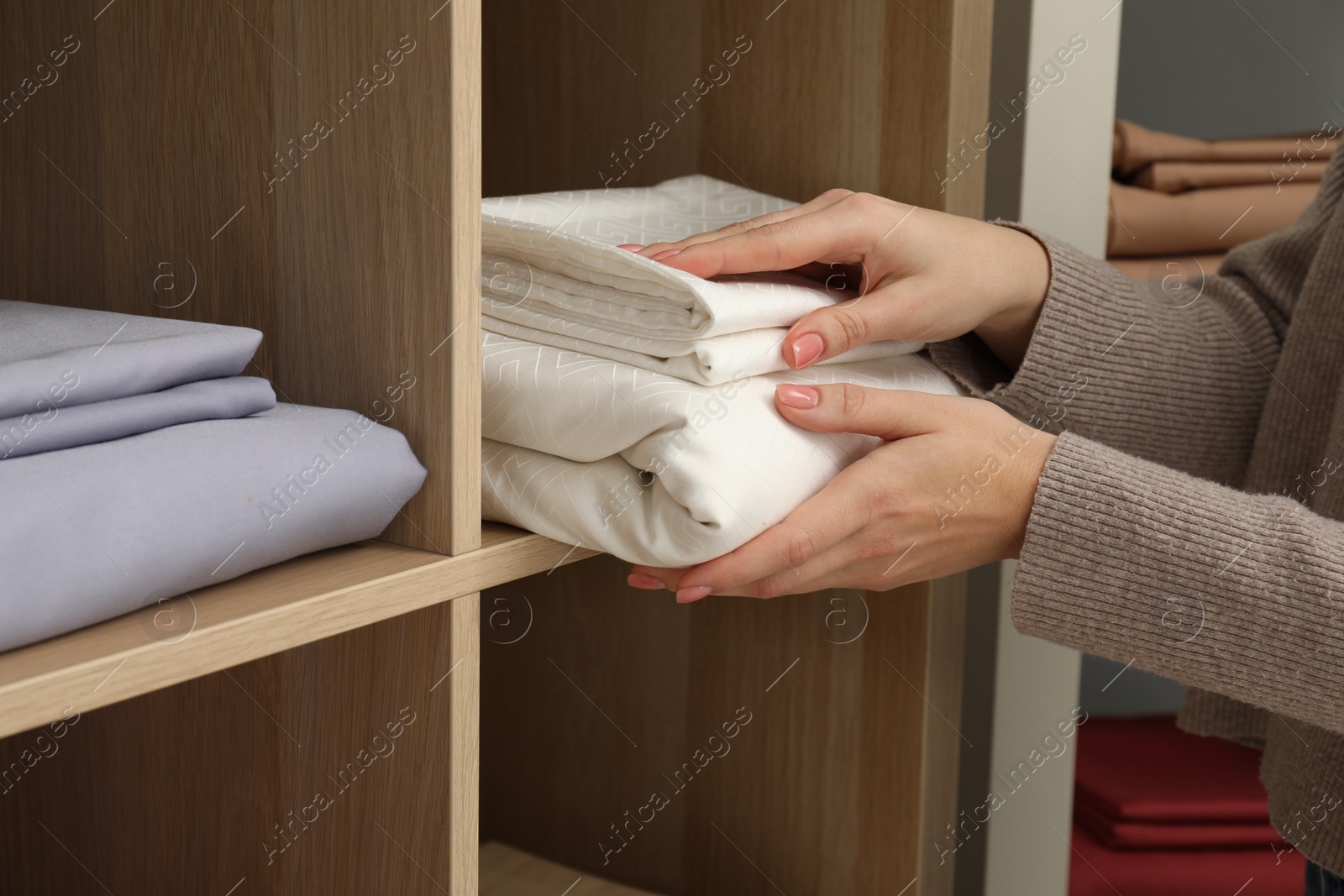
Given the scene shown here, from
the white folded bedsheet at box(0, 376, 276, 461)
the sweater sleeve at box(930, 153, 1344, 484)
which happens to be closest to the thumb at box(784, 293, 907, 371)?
the sweater sleeve at box(930, 153, 1344, 484)

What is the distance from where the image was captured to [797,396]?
46 centimetres

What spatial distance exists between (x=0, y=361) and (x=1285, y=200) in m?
0.93

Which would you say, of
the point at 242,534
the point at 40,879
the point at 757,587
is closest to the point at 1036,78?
the point at 757,587

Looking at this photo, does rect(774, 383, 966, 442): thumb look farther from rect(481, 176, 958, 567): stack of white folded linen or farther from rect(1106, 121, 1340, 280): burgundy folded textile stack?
rect(1106, 121, 1340, 280): burgundy folded textile stack

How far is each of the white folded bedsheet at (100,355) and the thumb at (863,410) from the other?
0.22 m

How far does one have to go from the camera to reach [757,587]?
1.55 feet

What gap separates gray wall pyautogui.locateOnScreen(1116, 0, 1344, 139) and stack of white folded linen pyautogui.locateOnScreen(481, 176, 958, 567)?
66cm

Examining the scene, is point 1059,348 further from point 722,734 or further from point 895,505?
point 722,734

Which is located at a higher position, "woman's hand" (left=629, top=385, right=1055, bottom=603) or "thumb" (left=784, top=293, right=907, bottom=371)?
"thumb" (left=784, top=293, right=907, bottom=371)

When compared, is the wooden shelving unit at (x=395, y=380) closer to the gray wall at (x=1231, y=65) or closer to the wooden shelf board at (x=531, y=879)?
the wooden shelf board at (x=531, y=879)

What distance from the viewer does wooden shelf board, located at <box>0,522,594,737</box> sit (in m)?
0.29

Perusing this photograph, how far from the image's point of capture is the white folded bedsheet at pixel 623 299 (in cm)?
44

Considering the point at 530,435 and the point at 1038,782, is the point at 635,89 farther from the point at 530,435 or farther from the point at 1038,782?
the point at 1038,782

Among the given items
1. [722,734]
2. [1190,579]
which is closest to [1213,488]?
[1190,579]
